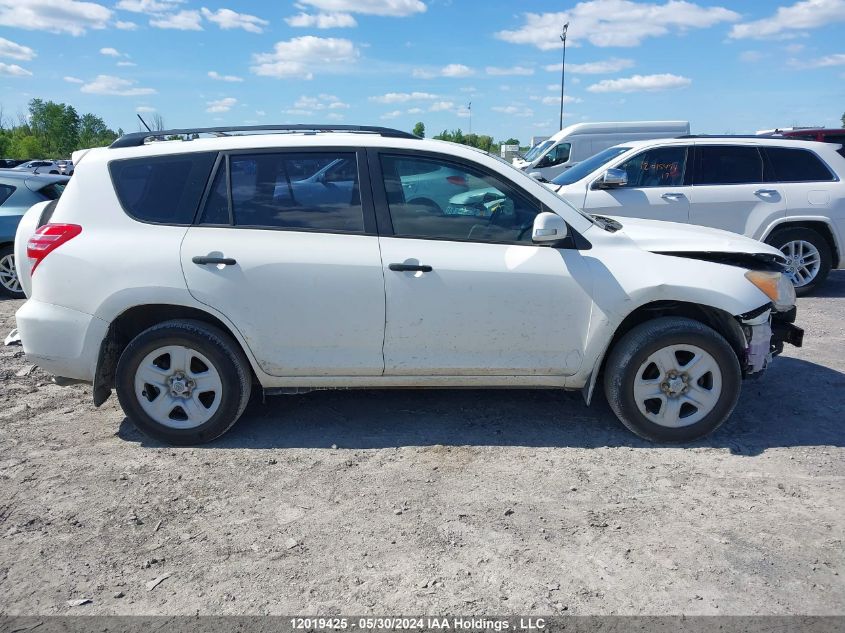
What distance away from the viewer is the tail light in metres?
4.14

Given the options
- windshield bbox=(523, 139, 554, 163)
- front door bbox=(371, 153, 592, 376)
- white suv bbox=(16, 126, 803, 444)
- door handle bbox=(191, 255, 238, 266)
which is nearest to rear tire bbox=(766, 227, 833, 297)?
white suv bbox=(16, 126, 803, 444)

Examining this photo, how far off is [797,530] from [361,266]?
2604 mm

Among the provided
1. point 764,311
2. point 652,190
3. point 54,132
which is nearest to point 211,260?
point 764,311

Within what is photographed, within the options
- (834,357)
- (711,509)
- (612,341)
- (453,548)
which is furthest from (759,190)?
(453,548)

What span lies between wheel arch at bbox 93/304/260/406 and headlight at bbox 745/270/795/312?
10.1ft

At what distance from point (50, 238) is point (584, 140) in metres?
13.8

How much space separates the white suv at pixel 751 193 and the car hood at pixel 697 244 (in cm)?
395

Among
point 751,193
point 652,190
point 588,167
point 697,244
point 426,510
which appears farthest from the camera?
point 588,167

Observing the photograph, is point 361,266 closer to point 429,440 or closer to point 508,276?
point 508,276

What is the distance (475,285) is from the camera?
4.06 metres

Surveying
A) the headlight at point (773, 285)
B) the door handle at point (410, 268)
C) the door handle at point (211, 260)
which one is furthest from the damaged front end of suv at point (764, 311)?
the door handle at point (211, 260)

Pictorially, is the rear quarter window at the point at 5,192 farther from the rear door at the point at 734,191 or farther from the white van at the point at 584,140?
the white van at the point at 584,140

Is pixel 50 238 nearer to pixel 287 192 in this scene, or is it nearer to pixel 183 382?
pixel 183 382

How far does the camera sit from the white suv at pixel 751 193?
8.47 m
